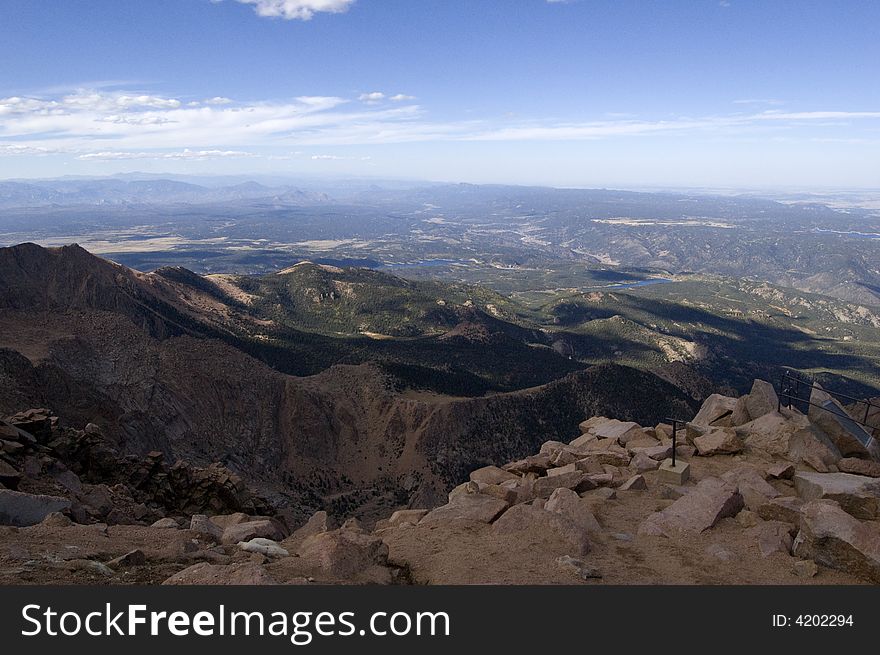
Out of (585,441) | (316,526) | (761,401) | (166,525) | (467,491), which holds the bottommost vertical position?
(316,526)

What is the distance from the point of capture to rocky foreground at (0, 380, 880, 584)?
1059cm

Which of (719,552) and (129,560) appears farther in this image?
(719,552)

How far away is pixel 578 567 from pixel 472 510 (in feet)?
14.2

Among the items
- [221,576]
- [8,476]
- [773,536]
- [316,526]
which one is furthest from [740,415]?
[8,476]

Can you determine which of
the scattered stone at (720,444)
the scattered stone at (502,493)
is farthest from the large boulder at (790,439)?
the scattered stone at (502,493)

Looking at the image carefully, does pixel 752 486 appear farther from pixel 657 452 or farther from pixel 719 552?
pixel 719 552

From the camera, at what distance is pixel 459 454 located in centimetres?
5662

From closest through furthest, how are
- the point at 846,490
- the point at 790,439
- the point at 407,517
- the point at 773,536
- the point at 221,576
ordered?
the point at 221,576 → the point at 773,536 → the point at 846,490 → the point at 407,517 → the point at 790,439

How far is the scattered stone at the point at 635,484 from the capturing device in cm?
1661

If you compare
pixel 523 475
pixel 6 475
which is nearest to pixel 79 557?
pixel 6 475

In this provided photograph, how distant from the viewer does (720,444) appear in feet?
65.2

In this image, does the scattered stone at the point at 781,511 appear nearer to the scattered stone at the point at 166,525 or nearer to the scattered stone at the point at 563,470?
the scattered stone at the point at 563,470

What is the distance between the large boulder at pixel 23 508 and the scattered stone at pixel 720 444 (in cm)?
2019

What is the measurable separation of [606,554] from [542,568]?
1.81 m
